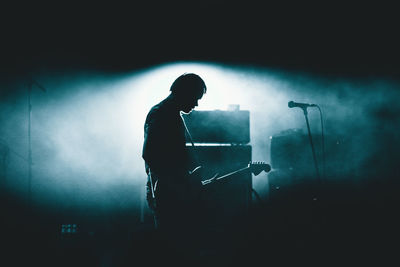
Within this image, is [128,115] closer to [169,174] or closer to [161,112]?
[161,112]

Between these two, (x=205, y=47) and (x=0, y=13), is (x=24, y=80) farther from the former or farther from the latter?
(x=205, y=47)

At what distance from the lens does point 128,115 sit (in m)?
5.20

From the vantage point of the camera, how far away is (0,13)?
4.55 metres

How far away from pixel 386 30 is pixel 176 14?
299 cm

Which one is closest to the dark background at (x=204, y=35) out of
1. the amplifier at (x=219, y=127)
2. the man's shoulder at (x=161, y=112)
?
the amplifier at (x=219, y=127)

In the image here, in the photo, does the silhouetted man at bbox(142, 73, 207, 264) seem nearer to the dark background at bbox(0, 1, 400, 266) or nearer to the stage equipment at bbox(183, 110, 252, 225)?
the stage equipment at bbox(183, 110, 252, 225)

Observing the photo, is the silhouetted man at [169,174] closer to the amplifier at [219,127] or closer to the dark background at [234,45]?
the amplifier at [219,127]

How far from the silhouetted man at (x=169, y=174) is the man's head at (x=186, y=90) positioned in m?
0.14

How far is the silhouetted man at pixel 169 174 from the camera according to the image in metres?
1.83

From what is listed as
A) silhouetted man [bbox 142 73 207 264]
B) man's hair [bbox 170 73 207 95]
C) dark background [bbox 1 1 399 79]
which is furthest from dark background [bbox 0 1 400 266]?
man's hair [bbox 170 73 207 95]

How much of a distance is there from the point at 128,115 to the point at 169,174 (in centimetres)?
354

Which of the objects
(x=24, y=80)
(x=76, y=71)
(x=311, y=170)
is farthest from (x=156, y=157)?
(x=24, y=80)

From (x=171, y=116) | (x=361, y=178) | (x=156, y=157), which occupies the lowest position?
(x=361, y=178)

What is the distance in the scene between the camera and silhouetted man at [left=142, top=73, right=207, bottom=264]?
1830 millimetres
